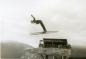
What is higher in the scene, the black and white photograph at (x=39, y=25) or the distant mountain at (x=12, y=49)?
the black and white photograph at (x=39, y=25)

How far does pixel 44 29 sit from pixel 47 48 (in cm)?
30

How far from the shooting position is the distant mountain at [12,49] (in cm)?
187

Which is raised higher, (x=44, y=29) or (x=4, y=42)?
(x=44, y=29)

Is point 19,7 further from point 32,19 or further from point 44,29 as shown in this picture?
point 44,29

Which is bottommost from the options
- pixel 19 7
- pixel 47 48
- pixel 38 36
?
pixel 47 48

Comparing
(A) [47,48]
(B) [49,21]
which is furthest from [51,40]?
(B) [49,21]

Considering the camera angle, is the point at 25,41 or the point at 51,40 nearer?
the point at 51,40

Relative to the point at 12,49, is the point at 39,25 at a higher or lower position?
higher

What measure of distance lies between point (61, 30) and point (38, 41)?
0.26 m

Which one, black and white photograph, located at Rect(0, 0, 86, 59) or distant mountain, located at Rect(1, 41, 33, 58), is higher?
black and white photograph, located at Rect(0, 0, 86, 59)

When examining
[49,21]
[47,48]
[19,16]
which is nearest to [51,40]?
[47,48]

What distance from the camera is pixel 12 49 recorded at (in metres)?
1.89

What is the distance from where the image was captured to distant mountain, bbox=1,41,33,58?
73.8 inches

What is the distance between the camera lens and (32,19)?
75.0 inches
